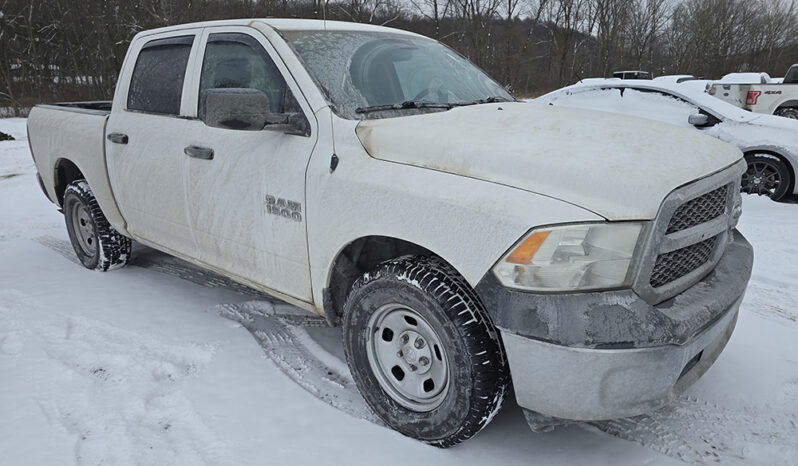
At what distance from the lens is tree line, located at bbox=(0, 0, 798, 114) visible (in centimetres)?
2527

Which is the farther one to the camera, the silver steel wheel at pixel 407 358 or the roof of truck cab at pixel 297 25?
the roof of truck cab at pixel 297 25

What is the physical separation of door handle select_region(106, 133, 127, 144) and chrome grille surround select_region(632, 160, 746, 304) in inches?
141

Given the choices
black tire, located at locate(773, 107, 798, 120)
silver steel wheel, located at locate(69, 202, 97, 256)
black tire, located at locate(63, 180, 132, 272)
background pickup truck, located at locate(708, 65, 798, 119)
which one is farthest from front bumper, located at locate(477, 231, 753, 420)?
black tire, located at locate(773, 107, 798, 120)

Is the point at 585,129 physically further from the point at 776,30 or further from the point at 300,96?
the point at 776,30

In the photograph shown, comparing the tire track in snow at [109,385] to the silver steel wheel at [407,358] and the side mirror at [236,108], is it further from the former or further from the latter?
the side mirror at [236,108]

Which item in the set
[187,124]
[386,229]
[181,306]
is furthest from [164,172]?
[386,229]

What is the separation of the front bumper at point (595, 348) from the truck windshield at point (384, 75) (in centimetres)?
128

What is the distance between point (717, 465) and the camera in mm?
2363

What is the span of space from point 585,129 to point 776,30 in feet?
185

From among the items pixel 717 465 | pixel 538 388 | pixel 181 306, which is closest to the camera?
pixel 538 388

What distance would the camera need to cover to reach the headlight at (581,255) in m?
1.96

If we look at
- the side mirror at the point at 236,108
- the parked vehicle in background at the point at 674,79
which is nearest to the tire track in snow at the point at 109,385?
the side mirror at the point at 236,108

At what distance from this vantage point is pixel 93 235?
4738 mm

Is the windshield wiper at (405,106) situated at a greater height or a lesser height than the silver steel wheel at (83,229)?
greater
